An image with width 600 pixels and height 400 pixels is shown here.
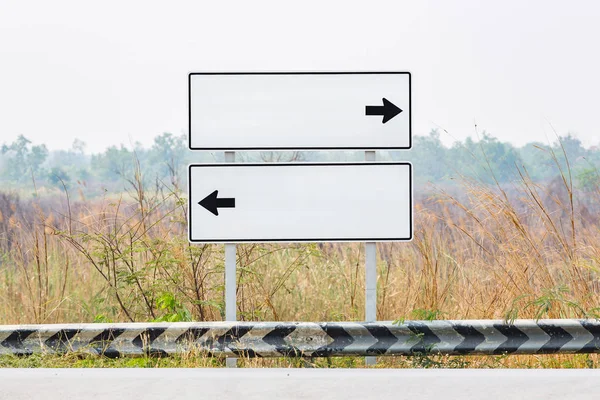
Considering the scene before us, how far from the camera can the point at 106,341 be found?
634 cm

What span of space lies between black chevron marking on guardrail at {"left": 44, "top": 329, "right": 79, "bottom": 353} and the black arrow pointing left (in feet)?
4.73

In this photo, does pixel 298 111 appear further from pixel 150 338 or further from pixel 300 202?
pixel 150 338

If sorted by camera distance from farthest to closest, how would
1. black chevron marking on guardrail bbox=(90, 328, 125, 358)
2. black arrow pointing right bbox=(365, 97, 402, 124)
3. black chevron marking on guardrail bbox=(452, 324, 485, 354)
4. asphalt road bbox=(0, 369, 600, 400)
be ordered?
black arrow pointing right bbox=(365, 97, 402, 124) → black chevron marking on guardrail bbox=(90, 328, 125, 358) → black chevron marking on guardrail bbox=(452, 324, 485, 354) → asphalt road bbox=(0, 369, 600, 400)

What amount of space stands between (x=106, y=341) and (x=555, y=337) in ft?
11.5

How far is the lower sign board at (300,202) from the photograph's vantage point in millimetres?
6695

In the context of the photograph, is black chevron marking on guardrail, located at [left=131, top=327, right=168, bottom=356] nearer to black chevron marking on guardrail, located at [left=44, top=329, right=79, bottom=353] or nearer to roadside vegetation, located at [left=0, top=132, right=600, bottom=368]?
black chevron marking on guardrail, located at [left=44, top=329, right=79, bottom=353]

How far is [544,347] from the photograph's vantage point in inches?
245

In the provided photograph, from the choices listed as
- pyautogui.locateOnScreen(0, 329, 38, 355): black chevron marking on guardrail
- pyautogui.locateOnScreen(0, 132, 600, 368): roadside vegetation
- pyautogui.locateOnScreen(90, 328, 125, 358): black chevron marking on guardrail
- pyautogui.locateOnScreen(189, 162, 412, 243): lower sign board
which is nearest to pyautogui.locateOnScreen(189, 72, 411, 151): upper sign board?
pyautogui.locateOnScreen(189, 162, 412, 243): lower sign board

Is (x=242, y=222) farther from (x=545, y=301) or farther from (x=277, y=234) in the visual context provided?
(x=545, y=301)

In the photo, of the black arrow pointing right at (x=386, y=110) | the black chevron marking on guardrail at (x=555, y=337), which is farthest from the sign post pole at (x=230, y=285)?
the black chevron marking on guardrail at (x=555, y=337)

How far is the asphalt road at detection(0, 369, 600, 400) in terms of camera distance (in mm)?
5152

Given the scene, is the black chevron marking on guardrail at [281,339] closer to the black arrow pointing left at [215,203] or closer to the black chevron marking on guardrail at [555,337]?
the black arrow pointing left at [215,203]

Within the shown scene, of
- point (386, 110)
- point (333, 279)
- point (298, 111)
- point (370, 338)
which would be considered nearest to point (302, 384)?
point (370, 338)

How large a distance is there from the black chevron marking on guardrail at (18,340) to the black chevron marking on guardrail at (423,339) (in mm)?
2992
